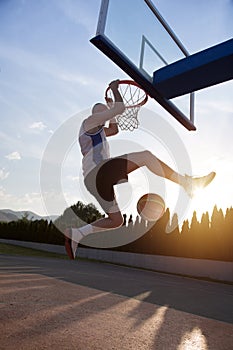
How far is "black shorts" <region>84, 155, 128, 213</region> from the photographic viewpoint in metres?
3.30

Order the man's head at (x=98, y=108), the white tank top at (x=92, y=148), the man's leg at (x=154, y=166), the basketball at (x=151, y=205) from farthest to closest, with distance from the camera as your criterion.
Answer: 1. the man's head at (x=98, y=108)
2. the white tank top at (x=92, y=148)
3. the basketball at (x=151, y=205)
4. the man's leg at (x=154, y=166)

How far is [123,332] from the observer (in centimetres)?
390

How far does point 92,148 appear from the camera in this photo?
3.56 metres

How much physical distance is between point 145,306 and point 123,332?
2.01 m

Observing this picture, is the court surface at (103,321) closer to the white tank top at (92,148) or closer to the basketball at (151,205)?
the basketball at (151,205)

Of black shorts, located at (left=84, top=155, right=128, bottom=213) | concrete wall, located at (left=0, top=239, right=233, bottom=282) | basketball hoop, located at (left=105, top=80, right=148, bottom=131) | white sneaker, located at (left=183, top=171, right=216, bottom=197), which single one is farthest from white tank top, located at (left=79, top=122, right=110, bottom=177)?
concrete wall, located at (left=0, top=239, right=233, bottom=282)

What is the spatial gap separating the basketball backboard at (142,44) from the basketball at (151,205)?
2150 mm

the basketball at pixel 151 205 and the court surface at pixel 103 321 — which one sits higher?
the basketball at pixel 151 205

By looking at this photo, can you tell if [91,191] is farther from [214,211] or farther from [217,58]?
[214,211]

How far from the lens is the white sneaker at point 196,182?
3439 millimetres

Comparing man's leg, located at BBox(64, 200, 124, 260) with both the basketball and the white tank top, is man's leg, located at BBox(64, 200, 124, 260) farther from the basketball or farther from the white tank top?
the white tank top

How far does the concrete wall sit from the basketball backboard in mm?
10628

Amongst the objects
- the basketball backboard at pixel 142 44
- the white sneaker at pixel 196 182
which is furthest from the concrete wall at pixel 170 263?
the white sneaker at pixel 196 182

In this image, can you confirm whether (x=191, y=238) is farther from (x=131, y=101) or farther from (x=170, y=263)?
(x=131, y=101)
